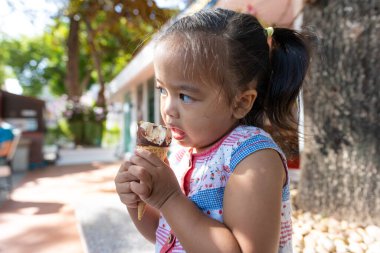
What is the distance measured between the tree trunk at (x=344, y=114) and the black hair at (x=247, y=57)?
1.41 metres

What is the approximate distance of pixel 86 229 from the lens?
2.70 m

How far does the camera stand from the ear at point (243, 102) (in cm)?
108

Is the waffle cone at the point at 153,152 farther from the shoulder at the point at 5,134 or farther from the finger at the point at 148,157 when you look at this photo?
the shoulder at the point at 5,134

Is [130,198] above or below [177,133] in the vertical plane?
below

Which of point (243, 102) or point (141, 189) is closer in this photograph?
point (141, 189)

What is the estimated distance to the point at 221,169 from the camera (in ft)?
3.44

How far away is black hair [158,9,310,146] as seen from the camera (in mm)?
1034

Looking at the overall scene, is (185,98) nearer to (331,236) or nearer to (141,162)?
(141,162)

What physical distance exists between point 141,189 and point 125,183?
72mm

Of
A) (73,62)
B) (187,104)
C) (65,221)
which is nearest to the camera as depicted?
(187,104)

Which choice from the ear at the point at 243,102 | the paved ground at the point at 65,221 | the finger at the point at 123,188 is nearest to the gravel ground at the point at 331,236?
the paved ground at the point at 65,221

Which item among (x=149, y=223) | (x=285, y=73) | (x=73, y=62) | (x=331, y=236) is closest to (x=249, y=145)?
(x=285, y=73)

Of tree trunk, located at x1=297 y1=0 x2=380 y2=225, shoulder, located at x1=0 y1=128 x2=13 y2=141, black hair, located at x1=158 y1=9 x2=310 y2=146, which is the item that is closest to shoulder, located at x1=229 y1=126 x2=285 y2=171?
black hair, located at x1=158 y1=9 x2=310 y2=146

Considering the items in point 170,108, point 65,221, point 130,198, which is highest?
point 170,108
